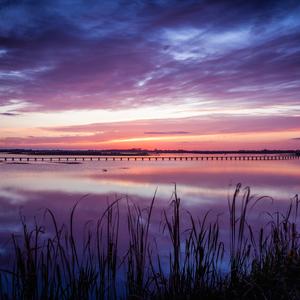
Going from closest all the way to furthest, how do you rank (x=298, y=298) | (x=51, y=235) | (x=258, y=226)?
(x=298, y=298), (x=51, y=235), (x=258, y=226)

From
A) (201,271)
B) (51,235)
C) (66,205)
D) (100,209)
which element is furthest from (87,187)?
(201,271)

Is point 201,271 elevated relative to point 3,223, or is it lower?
elevated

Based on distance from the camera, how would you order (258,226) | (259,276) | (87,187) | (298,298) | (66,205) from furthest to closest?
(87,187), (66,205), (258,226), (259,276), (298,298)

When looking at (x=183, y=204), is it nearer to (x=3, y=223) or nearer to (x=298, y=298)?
(x=3, y=223)

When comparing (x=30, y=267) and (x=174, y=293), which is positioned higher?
(x=30, y=267)

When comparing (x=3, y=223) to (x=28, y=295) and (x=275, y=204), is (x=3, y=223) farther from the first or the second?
(x=275, y=204)

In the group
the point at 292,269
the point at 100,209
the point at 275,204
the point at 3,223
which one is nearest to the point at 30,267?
the point at 292,269

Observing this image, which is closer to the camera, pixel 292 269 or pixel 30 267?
pixel 30 267

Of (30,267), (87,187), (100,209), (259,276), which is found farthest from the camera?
(87,187)

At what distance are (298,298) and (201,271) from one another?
4.80 ft

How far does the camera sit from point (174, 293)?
509 cm

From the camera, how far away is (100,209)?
49.7 ft

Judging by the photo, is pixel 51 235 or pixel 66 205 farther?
pixel 66 205

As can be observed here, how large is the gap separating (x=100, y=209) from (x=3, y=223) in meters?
4.11
